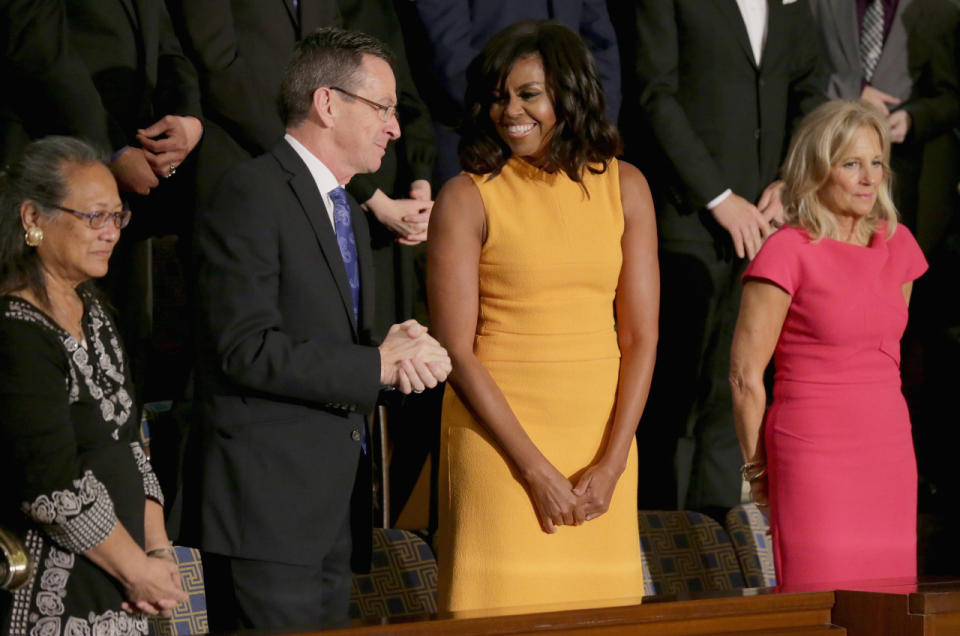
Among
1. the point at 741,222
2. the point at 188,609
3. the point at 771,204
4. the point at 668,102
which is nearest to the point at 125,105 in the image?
the point at 188,609

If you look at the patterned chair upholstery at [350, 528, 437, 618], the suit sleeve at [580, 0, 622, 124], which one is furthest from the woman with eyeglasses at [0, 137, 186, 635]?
the suit sleeve at [580, 0, 622, 124]

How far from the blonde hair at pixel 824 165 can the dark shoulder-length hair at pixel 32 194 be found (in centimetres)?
164

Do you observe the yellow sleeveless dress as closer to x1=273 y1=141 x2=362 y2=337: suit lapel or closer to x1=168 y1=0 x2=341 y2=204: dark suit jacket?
x1=273 y1=141 x2=362 y2=337: suit lapel

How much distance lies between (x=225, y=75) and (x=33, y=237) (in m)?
1.38

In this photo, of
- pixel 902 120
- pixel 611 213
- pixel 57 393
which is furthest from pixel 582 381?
pixel 902 120

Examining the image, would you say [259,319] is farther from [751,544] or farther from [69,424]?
[751,544]

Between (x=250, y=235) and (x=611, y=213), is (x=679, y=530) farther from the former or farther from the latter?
(x=250, y=235)

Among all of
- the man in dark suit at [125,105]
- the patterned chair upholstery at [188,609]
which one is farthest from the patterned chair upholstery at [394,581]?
the man in dark suit at [125,105]

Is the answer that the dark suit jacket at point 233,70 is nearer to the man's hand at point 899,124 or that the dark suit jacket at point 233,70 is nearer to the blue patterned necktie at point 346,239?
the blue patterned necktie at point 346,239

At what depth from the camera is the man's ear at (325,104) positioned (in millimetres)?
2334

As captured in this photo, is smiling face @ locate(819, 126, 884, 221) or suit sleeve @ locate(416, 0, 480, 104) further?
suit sleeve @ locate(416, 0, 480, 104)

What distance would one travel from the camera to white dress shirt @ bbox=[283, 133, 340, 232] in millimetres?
2319

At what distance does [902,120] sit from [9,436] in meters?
3.44

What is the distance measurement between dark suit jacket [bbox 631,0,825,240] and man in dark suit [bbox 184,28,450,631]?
198 cm
